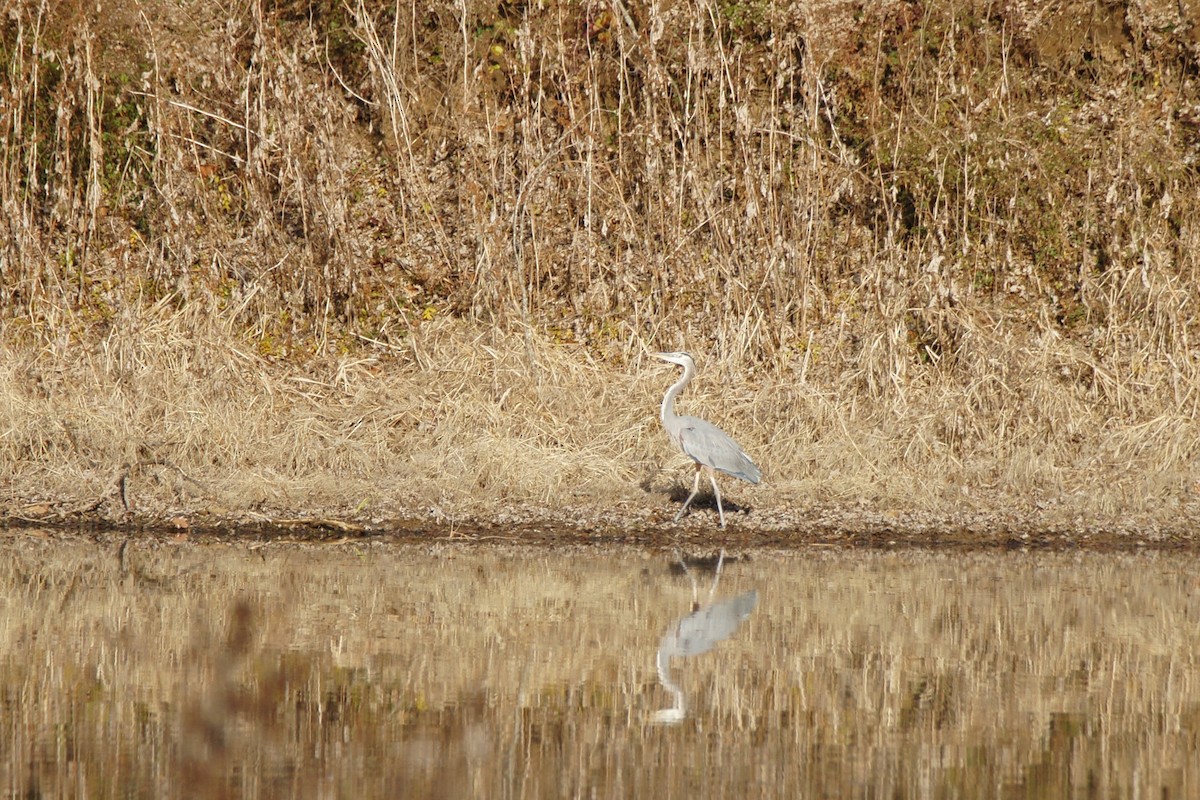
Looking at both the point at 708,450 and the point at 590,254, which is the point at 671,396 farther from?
the point at 590,254

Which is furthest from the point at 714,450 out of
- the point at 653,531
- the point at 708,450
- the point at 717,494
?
the point at 653,531

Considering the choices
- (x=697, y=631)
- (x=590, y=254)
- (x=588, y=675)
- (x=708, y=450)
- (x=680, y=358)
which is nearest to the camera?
(x=588, y=675)

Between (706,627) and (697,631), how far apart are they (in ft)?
0.27

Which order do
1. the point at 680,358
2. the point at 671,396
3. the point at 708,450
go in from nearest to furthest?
1. the point at 708,450
2. the point at 671,396
3. the point at 680,358

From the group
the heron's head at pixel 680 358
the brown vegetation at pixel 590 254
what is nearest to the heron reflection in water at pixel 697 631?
the brown vegetation at pixel 590 254

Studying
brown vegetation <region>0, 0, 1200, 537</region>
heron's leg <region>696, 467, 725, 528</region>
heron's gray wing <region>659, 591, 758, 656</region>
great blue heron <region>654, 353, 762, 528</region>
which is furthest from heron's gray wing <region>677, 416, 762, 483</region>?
heron's gray wing <region>659, 591, 758, 656</region>

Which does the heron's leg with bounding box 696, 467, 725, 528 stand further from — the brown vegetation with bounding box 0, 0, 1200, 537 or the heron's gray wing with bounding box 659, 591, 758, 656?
the heron's gray wing with bounding box 659, 591, 758, 656

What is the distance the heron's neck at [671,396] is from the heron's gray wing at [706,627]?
2463 mm

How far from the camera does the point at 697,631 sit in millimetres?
7277

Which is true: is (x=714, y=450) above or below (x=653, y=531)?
above

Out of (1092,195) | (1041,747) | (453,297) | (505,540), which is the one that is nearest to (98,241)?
(453,297)

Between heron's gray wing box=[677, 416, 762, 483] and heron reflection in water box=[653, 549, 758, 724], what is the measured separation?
1.72 metres

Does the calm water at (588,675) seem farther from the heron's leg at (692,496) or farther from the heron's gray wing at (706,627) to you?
the heron's leg at (692,496)

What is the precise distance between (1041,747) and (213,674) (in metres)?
3.40
